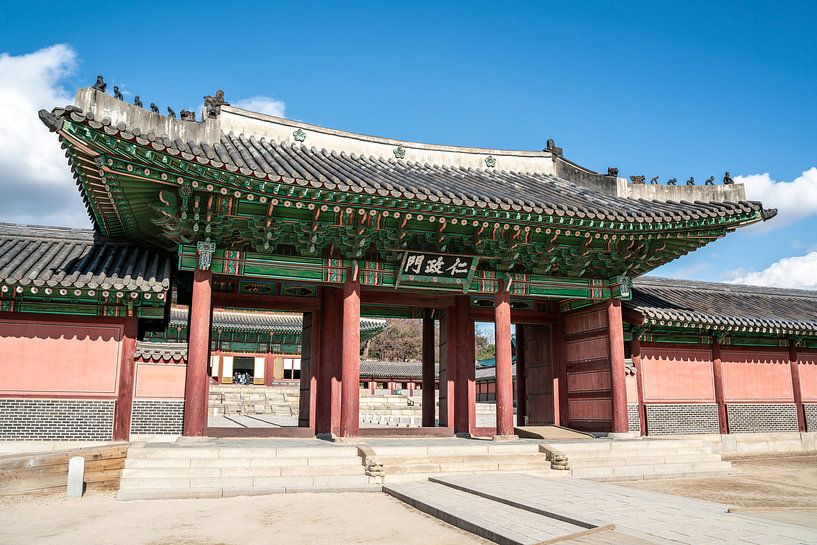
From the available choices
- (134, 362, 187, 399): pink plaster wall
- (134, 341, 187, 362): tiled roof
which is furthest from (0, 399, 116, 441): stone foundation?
(134, 341, 187, 362): tiled roof

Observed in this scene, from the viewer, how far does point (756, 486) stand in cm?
1180

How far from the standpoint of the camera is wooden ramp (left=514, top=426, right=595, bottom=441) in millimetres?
15031

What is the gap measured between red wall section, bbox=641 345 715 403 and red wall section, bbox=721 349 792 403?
A: 2.17 ft

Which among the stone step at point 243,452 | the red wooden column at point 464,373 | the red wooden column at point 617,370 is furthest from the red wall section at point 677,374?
the stone step at point 243,452

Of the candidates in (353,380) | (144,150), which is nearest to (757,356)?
(353,380)

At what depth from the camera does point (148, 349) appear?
1277 centimetres

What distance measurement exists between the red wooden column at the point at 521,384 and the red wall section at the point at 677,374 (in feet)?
10.9

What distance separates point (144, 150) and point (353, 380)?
5849 millimetres

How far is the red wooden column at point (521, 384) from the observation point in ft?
59.7

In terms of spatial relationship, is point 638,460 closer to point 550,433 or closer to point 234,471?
point 550,433

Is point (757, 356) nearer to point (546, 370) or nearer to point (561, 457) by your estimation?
point (546, 370)

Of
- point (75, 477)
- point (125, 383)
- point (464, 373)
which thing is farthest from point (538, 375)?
point (75, 477)

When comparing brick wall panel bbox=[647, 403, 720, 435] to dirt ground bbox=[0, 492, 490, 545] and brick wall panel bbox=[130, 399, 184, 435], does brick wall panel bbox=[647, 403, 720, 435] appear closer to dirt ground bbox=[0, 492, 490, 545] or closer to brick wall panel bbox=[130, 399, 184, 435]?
dirt ground bbox=[0, 492, 490, 545]

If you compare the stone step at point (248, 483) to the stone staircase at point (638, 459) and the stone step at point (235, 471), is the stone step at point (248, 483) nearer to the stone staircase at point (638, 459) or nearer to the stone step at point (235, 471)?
the stone step at point (235, 471)
